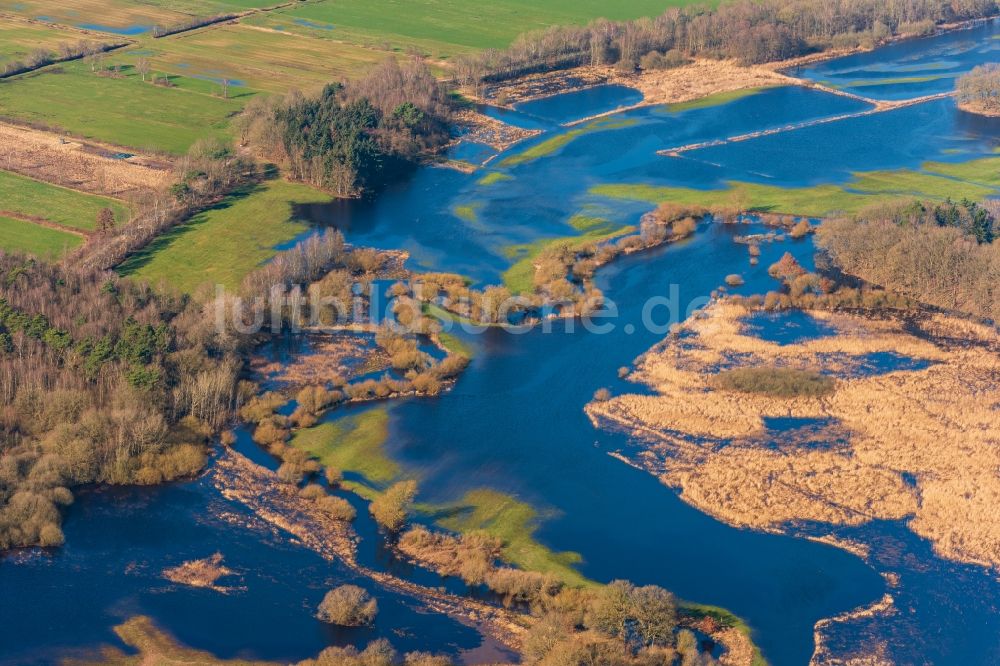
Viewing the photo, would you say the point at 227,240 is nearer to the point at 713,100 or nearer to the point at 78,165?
the point at 78,165

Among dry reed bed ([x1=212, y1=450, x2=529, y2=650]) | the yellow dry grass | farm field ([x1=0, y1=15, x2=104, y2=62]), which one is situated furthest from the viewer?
farm field ([x1=0, y1=15, x2=104, y2=62])

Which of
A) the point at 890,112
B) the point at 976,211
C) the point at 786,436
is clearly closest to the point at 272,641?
the point at 786,436

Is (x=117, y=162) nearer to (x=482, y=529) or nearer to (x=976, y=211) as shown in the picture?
(x=482, y=529)

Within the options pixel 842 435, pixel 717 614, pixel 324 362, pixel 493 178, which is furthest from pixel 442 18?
pixel 717 614

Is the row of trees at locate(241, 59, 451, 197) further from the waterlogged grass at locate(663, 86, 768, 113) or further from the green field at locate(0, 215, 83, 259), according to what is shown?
the waterlogged grass at locate(663, 86, 768, 113)

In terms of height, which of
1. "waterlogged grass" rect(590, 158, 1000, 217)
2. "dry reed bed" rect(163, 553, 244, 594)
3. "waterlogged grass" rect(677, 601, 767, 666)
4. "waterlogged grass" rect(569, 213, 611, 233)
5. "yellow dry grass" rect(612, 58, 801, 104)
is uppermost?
"yellow dry grass" rect(612, 58, 801, 104)

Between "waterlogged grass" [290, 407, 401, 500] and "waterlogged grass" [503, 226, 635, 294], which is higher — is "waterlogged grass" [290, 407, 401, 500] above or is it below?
below

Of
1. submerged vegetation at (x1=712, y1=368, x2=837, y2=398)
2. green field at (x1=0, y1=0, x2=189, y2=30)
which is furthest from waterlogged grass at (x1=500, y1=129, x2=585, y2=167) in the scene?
green field at (x1=0, y1=0, x2=189, y2=30)

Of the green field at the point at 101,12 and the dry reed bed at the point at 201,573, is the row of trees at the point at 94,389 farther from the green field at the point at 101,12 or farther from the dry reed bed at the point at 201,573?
the green field at the point at 101,12
